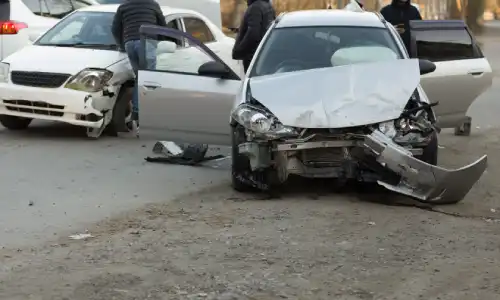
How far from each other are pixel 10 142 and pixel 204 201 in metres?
3.98

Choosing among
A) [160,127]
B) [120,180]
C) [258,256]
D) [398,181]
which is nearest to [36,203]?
[120,180]

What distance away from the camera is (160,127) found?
356 inches

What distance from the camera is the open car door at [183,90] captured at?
29.0 feet

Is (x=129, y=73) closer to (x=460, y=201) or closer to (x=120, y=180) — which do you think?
(x=120, y=180)

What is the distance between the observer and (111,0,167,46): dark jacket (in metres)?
11.0

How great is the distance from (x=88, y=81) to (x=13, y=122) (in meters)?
1.64

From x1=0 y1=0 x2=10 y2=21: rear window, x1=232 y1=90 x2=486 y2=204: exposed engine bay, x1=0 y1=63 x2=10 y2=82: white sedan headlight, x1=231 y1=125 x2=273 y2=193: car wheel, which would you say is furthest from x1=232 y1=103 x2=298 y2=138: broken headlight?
x1=0 y1=0 x2=10 y2=21: rear window

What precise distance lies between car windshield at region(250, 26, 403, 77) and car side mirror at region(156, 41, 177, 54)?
1.09m

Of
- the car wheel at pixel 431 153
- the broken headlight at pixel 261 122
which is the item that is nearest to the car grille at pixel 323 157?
the broken headlight at pixel 261 122

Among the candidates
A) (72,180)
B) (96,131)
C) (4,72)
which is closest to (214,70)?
(72,180)

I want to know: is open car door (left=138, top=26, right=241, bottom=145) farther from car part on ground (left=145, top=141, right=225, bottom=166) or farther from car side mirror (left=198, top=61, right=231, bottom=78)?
car part on ground (left=145, top=141, right=225, bottom=166)

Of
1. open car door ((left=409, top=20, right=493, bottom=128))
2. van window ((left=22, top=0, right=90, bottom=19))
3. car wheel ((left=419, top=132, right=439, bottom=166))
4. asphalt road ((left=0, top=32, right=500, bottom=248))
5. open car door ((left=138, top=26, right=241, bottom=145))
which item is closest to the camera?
asphalt road ((left=0, top=32, right=500, bottom=248))

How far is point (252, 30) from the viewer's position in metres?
11.2

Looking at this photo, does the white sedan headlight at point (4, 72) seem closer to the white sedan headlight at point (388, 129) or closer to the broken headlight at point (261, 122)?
the broken headlight at point (261, 122)
